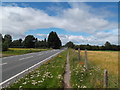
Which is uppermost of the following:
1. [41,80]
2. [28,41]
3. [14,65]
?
[28,41]

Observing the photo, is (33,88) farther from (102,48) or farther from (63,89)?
(102,48)

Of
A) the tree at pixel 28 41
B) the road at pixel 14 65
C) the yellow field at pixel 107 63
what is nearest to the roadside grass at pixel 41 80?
the road at pixel 14 65

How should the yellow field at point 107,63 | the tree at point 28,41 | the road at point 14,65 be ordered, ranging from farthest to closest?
the tree at point 28,41 → the yellow field at point 107,63 → the road at point 14,65

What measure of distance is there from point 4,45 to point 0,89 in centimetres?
4343

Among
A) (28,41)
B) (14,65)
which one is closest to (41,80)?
(14,65)

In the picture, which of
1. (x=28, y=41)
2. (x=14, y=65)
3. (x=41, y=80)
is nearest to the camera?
(x=41, y=80)

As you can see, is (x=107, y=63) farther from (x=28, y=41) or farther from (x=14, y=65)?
(x=28, y=41)

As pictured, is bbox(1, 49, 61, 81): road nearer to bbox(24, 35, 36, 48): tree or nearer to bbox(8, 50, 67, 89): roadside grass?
bbox(8, 50, 67, 89): roadside grass

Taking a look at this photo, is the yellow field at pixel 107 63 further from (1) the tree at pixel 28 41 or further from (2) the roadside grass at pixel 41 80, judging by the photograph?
(1) the tree at pixel 28 41

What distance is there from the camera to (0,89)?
5770mm

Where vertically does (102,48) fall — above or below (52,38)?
below

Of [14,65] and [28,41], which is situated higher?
[28,41]

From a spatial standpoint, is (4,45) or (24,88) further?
(4,45)

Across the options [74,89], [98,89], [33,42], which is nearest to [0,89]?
[74,89]
